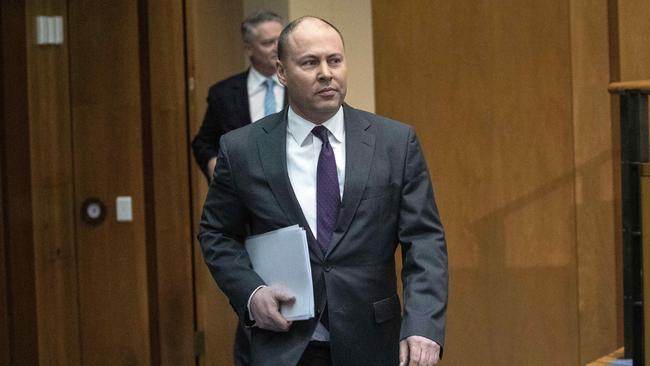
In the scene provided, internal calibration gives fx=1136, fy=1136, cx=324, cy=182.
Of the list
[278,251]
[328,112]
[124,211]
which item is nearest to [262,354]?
[278,251]

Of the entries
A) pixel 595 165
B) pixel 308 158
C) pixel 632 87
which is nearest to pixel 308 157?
pixel 308 158

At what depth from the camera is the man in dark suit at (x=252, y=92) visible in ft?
15.7

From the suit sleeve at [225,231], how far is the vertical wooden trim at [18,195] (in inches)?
104

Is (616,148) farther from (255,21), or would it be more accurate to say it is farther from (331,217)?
(331,217)

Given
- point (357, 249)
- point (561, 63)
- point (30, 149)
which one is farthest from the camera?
point (30, 149)

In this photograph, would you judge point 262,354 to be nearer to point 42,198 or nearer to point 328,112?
point 328,112

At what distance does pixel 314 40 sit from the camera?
10.2ft

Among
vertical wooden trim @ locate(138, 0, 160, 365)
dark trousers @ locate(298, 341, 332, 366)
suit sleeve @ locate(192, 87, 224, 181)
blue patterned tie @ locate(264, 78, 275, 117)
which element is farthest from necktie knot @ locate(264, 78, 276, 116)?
dark trousers @ locate(298, 341, 332, 366)

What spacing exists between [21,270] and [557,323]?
8.62 feet

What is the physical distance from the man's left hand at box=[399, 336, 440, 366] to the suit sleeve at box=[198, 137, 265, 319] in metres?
0.45

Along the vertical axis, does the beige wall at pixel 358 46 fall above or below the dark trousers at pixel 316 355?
above

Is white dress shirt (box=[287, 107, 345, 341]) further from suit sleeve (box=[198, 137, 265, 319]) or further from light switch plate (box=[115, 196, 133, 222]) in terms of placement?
light switch plate (box=[115, 196, 133, 222])

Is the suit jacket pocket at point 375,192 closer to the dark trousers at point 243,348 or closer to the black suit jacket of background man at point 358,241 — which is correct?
Result: the black suit jacket of background man at point 358,241

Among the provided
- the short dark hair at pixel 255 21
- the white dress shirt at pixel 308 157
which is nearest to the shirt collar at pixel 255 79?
the short dark hair at pixel 255 21
